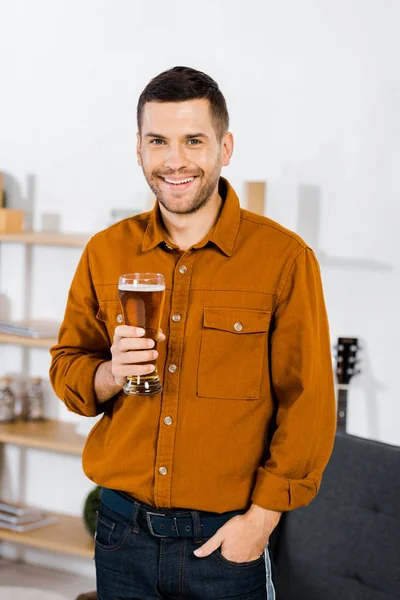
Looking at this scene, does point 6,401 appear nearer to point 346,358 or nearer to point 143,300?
point 346,358

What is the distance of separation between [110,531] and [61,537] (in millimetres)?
2061

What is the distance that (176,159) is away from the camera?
1581 millimetres

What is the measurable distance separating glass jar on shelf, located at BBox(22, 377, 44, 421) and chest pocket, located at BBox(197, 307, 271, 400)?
231cm

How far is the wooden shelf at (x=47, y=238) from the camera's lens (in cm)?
345

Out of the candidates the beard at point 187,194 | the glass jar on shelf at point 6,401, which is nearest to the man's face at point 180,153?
the beard at point 187,194

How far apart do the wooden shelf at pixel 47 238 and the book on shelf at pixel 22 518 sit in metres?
1.19

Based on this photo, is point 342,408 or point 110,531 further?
point 342,408

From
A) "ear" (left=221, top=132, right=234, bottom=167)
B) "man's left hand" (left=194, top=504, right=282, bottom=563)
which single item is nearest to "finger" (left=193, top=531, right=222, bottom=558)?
"man's left hand" (left=194, top=504, right=282, bottom=563)

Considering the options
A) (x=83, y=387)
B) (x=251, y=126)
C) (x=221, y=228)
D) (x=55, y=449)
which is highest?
(x=251, y=126)

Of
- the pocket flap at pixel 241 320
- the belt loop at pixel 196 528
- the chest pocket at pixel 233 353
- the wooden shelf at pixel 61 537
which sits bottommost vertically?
the wooden shelf at pixel 61 537

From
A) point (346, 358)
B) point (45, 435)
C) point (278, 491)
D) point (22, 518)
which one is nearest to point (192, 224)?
point (278, 491)

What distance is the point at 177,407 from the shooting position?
1610mm

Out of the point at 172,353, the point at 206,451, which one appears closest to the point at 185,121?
the point at 172,353

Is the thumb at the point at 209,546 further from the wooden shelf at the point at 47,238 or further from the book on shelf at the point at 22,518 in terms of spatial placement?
the book on shelf at the point at 22,518
